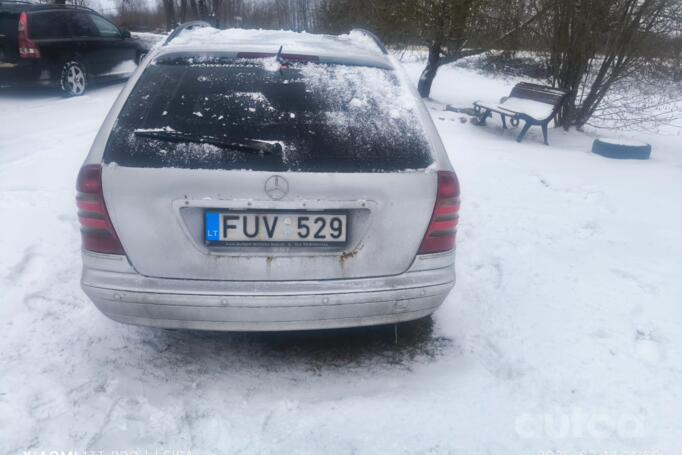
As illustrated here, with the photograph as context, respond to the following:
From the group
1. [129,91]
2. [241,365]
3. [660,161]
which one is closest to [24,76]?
[129,91]

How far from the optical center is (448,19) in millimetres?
11711

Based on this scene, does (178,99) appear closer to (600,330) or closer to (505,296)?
(505,296)

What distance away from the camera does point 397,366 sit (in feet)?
9.14

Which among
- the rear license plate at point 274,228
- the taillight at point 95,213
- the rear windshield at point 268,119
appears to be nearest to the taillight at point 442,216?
the rear windshield at point 268,119

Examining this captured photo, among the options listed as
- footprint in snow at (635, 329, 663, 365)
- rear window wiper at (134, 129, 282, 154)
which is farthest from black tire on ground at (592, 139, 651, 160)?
rear window wiper at (134, 129, 282, 154)

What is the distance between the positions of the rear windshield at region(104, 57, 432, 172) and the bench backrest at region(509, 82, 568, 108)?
22.5ft

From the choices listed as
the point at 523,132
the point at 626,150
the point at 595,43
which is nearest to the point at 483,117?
the point at 523,132

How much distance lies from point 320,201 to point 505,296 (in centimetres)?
182

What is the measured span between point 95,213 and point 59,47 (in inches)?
350

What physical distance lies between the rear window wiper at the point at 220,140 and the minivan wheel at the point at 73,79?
8.66m

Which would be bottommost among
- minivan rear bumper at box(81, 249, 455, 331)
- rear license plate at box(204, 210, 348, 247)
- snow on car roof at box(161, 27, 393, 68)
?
minivan rear bumper at box(81, 249, 455, 331)

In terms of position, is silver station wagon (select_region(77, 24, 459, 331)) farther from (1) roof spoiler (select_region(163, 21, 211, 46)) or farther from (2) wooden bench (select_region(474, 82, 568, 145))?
(2) wooden bench (select_region(474, 82, 568, 145))

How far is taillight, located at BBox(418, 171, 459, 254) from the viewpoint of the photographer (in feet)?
7.86

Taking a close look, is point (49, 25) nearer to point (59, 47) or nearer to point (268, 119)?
point (59, 47)
